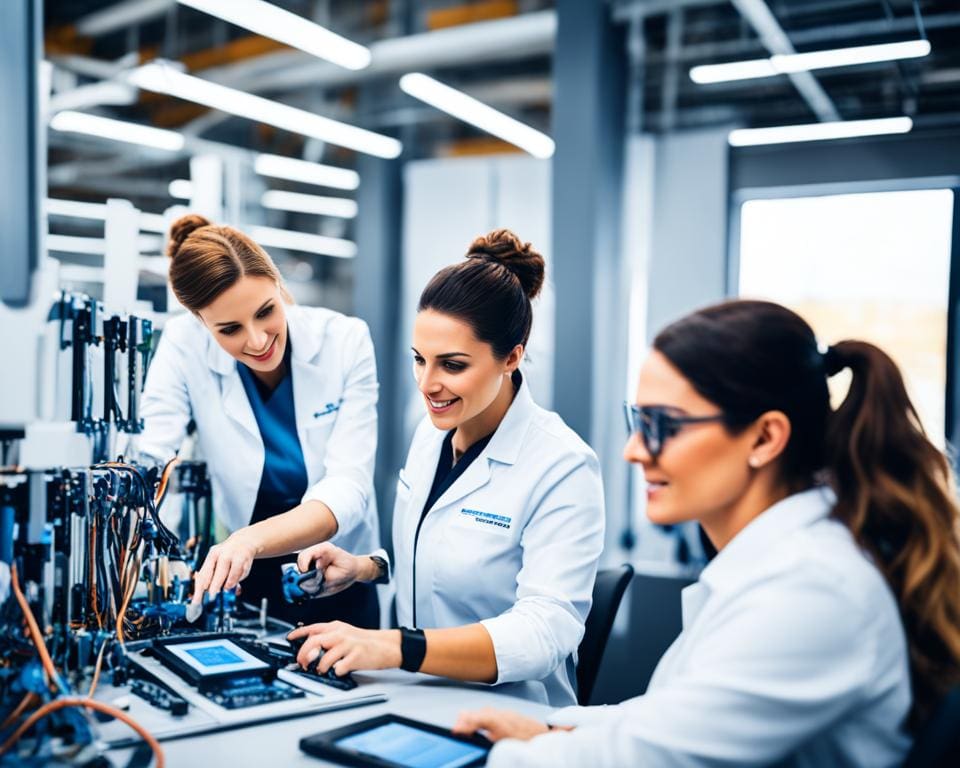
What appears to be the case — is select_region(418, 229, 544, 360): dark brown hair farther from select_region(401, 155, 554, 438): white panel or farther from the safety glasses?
select_region(401, 155, 554, 438): white panel

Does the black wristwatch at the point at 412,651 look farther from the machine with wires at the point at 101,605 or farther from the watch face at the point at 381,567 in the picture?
the watch face at the point at 381,567

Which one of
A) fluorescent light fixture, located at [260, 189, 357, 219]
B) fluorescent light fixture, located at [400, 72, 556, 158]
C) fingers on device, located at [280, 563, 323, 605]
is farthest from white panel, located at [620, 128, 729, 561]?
fingers on device, located at [280, 563, 323, 605]

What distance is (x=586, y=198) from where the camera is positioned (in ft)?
15.5

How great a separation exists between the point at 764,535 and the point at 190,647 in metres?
1.03

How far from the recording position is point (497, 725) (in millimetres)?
1280

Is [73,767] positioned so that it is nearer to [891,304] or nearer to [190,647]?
[190,647]

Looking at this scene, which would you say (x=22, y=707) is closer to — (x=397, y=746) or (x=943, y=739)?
(x=397, y=746)

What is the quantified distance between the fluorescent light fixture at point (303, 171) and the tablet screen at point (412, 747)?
584 cm

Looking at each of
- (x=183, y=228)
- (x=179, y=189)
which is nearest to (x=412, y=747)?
(x=183, y=228)

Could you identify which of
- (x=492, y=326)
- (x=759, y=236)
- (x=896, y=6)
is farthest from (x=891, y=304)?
(x=492, y=326)

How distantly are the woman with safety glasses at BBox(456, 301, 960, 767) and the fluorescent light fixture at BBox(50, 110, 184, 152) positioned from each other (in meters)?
4.88

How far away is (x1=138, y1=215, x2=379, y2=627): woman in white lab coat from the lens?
203 cm

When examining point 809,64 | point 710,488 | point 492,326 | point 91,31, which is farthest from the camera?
point 91,31

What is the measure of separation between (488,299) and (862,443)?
846mm
